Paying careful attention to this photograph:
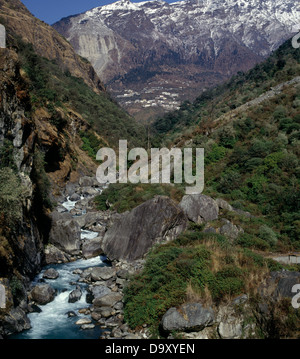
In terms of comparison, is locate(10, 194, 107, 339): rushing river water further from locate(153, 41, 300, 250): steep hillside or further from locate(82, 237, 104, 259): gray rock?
locate(153, 41, 300, 250): steep hillside

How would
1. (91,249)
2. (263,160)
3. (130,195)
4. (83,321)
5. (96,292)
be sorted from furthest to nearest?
(130,195) < (263,160) < (91,249) < (96,292) < (83,321)

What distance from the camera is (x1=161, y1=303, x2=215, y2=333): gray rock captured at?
9.16 metres

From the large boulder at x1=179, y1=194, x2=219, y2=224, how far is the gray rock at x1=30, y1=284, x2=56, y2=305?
26.1ft

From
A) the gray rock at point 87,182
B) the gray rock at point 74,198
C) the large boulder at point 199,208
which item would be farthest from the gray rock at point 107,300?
the gray rock at point 87,182

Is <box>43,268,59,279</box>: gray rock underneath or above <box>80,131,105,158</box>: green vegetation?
underneath

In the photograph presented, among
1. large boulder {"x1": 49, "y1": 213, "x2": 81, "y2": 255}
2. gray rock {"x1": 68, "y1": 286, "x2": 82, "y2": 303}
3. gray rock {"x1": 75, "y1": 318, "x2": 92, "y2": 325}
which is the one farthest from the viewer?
large boulder {"x1": 49, "y1": 213, "x2": 81, "y2": 255}

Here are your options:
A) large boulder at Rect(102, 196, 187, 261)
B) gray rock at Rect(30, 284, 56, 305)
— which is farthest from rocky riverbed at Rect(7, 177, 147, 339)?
large boulder at Rect(102, 196, 187, 261)

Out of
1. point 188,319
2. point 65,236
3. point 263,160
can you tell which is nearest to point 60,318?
point 188,319

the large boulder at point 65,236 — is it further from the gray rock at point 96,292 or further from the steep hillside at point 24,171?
the gray rock at point 96,292

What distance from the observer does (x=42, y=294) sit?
39.8 feet

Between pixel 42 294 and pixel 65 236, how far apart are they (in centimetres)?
567

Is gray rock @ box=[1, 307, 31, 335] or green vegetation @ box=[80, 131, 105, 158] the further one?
green vegetation @ box=[80, 131, 105, 158]

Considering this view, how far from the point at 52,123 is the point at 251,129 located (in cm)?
2188

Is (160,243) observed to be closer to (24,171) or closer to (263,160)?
(24,171)
